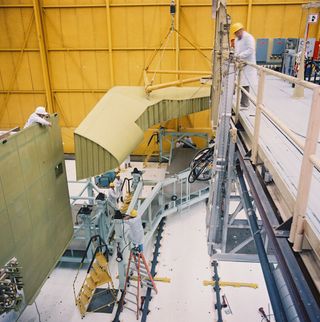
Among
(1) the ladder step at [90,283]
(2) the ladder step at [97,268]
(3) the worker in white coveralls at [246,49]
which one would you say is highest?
(3) the worker in white coveralls at [246,49]

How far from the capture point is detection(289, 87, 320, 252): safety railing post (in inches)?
80.9

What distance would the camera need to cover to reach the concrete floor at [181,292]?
7281 millimetres

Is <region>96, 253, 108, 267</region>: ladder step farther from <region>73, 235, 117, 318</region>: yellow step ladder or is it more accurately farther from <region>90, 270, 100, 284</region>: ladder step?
<region>90, 270, 100, 284</region>: ladder step

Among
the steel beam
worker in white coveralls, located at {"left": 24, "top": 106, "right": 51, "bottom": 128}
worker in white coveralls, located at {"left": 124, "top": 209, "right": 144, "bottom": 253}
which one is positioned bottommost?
worker in white coveralls, located at {"left": 124, "top": 209, "right": 144, "bottom": 253}

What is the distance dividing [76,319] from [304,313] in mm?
6690

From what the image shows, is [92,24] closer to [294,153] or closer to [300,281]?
[294,153]

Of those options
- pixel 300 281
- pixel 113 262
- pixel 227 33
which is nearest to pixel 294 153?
pixel 300 281

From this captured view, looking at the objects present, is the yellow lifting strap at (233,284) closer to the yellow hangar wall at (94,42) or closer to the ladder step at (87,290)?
the ladder step at (87,290)

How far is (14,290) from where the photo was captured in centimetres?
553

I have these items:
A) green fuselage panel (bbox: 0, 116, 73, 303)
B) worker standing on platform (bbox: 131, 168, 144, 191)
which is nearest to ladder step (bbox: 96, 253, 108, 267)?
green fuselage panel (bbox: 0, 116, 73, 303)

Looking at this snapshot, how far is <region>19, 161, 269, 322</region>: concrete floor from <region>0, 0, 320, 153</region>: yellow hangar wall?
8.28 meters

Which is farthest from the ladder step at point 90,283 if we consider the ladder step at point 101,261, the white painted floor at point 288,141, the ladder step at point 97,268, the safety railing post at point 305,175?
the safety railing post at point 305,175

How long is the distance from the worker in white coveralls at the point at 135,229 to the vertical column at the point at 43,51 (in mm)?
11154

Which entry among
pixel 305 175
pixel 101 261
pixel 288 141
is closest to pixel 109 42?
pixel 101 261
